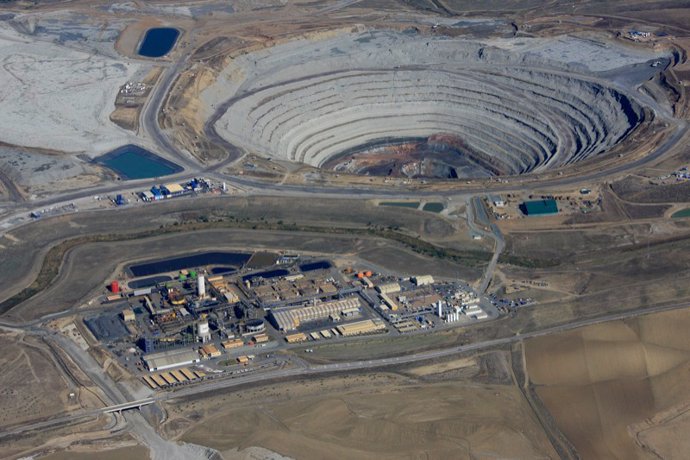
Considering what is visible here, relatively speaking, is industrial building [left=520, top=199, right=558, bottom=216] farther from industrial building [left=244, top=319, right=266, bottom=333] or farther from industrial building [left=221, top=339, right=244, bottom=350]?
industrial building [left=221, top=339, right=244, bottom=350]

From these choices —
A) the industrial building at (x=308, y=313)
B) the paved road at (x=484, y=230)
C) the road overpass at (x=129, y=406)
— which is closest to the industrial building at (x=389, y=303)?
the industrial building at (x=308, y=313)

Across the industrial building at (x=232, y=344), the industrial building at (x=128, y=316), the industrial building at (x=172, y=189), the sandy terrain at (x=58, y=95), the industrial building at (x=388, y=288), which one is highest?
the sandy terrain at (x=58, y=95)

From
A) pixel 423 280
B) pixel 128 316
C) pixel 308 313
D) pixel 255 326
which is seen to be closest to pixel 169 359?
pixel 255 326

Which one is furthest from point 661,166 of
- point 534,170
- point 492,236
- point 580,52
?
point 580,52

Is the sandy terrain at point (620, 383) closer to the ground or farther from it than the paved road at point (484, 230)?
closer to the ground

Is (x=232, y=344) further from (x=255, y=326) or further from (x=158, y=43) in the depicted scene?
(x=158, y=43)

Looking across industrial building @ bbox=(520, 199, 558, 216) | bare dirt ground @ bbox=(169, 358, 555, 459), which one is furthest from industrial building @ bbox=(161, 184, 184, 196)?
bare dirt ground @ bbox=(169, 358, 555, 459)

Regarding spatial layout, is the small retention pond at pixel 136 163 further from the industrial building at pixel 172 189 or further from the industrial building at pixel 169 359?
the industrial building at pixel 169 359

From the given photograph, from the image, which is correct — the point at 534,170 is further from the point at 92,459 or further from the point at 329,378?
the point at 92,459
